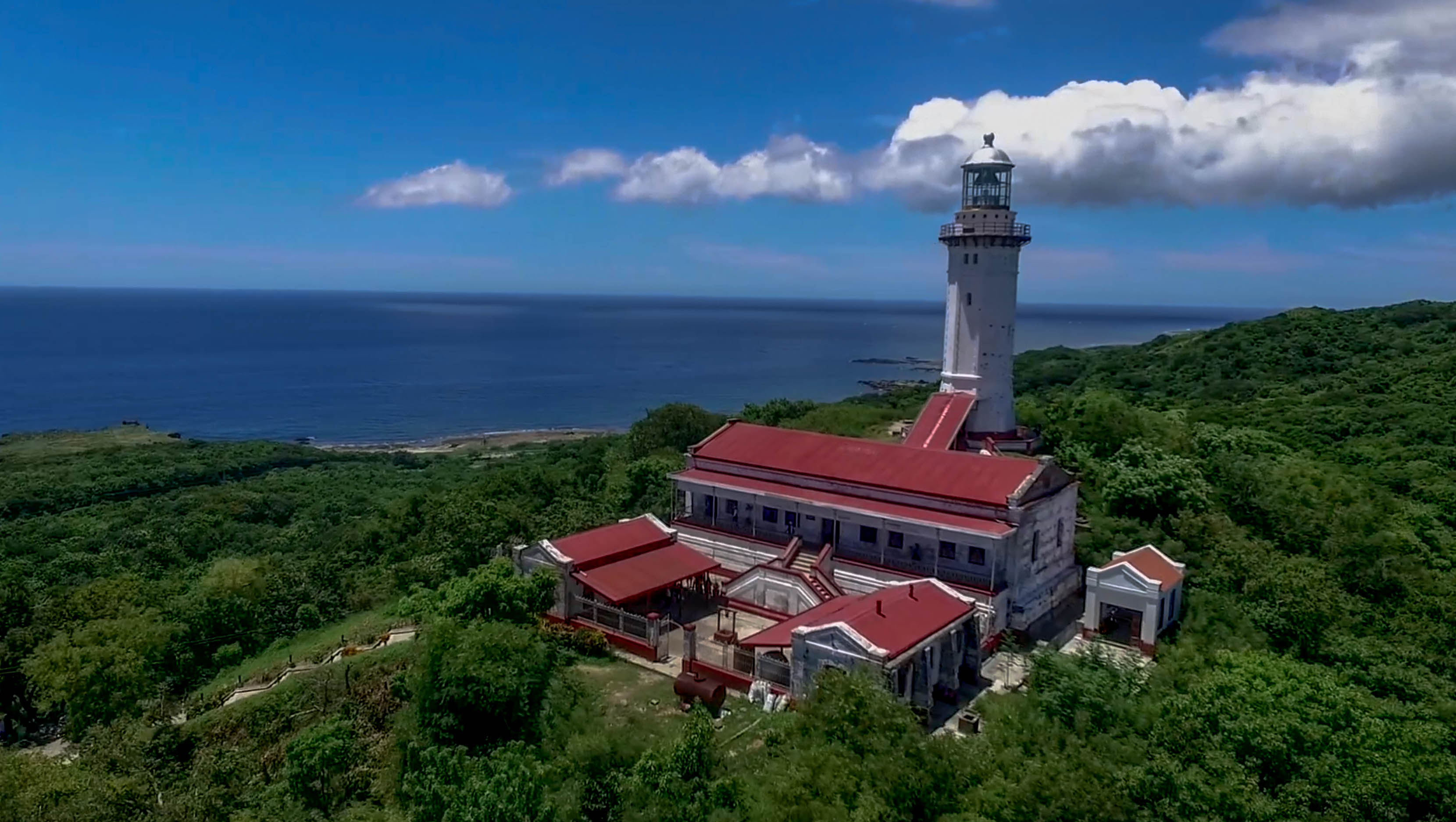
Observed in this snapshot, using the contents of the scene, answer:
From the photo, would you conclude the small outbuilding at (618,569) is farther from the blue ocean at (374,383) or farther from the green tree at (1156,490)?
the blue ocean at (374,383)

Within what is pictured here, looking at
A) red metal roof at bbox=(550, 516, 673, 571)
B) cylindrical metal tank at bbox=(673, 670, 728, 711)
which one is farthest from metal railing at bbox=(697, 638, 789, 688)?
red metal roof at bbox=(550, 516, 673, 571)

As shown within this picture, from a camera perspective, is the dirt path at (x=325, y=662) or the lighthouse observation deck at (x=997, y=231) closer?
the dirt path at (x=325, y=662)

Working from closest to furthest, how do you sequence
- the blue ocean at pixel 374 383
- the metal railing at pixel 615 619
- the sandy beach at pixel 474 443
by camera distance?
the metal railing at pixel 615 619 < the sandy beach at pixel 474 443 < the blue ocean at pixel 374 383

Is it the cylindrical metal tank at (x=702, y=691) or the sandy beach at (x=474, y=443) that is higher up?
the cylindrical metal tank at (x=702, y=691)

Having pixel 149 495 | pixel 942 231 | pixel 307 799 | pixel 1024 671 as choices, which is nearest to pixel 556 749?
pixel 307 799

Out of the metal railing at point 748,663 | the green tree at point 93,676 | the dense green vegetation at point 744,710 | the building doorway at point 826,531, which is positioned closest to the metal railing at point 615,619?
the dense green vegetation at point 744,710

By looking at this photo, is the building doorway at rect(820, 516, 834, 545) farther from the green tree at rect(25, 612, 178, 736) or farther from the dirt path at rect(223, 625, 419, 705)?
the green tree at rect(25, 612, 178, 736)

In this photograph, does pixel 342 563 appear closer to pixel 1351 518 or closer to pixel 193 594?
pixel 193 594
